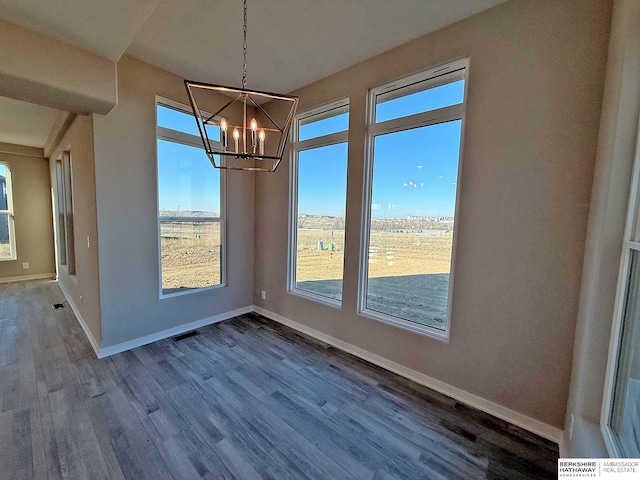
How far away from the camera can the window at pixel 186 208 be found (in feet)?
10.2

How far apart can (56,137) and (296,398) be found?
5346 mm

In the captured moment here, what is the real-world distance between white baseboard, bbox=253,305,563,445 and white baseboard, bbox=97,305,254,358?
3.92 ft

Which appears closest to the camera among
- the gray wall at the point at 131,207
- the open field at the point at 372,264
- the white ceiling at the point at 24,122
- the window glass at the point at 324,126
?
the open field at the point at 372,264

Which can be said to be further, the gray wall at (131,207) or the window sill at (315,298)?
the window sill at (315,298)

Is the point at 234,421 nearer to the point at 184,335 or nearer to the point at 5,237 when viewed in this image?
the point at 184,335

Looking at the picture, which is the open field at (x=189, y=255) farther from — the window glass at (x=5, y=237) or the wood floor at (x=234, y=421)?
the window glass at (x=5, y=237)

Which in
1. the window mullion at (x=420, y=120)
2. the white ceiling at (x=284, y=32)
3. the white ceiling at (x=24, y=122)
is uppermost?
the white ceiling at (x=284, y=32)

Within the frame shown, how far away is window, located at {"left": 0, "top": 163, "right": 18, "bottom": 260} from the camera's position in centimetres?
532

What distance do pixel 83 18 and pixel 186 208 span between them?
1.92 meters

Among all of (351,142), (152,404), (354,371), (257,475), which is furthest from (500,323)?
(152,404)

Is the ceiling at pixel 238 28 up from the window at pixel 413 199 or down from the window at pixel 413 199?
up

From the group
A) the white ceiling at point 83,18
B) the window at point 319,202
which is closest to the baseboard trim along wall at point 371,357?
the window at point 319,202

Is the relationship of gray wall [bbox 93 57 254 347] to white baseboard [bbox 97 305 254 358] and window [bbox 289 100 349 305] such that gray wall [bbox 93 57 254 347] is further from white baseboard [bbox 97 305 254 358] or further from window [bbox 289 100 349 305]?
window [bbox 289 100 349 305]

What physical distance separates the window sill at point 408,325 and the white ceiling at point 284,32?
8.52 feet
